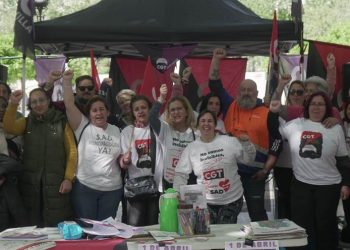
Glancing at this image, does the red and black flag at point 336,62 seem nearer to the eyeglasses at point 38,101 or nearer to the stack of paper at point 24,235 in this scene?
the eyeglasses at point 38,101

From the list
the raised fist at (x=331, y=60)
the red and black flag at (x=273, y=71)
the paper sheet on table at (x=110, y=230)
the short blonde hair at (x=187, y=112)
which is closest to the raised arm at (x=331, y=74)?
the raised fist at (x=331, y=60)

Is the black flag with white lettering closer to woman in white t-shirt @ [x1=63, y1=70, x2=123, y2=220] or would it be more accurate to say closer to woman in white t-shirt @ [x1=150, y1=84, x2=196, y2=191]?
woman in white t-shirt @ [x1=63, y1=70, x2=123, y2=220]

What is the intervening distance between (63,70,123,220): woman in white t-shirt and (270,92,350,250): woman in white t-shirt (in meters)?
1.41

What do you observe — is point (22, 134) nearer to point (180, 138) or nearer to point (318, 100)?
point (180, 138)

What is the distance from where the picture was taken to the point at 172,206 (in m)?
3.38

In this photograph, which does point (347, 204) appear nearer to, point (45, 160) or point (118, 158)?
point (118, 158)

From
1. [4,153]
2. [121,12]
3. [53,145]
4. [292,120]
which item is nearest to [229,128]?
[292,120]

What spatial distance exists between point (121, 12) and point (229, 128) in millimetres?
2529

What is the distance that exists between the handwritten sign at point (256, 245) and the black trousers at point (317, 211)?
1.34 m

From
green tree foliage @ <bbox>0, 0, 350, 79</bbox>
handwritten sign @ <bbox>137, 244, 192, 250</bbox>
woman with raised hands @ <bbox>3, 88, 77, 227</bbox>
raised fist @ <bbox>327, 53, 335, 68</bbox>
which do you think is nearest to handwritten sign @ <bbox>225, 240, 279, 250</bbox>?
handwritten sign @ <bbox>137, 244, 192, 250</bbox>

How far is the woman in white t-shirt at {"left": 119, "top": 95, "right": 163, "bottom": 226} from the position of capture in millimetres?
4375

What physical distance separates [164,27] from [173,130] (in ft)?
6.83

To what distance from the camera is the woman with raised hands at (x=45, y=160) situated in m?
4.36

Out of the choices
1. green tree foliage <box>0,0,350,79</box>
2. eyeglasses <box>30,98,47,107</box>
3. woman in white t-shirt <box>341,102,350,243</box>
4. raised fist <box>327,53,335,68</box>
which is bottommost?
woman in white t-shirt <box>341,102,350,243</box>
